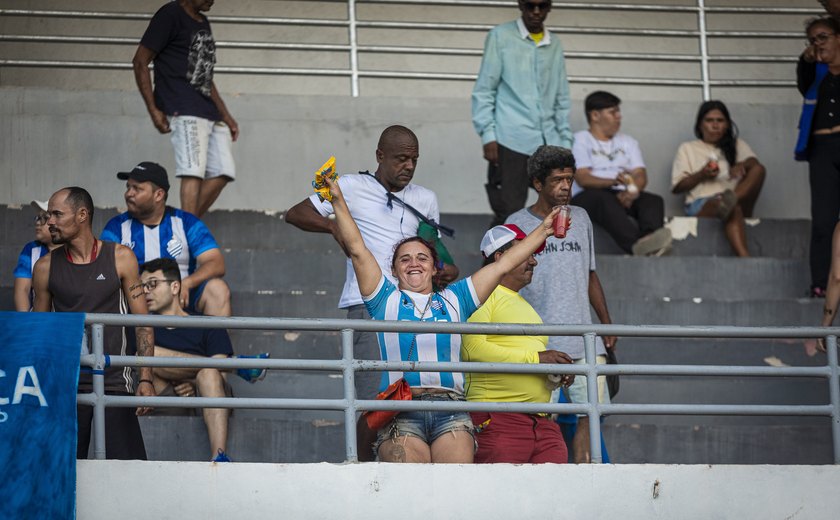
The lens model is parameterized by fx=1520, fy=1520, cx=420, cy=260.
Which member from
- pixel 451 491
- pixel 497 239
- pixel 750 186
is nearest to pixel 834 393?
pixel 497 239

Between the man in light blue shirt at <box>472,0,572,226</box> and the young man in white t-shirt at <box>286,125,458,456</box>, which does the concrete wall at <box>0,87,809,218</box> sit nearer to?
the man in light blue shirt at <box>472,0,572,226</box>

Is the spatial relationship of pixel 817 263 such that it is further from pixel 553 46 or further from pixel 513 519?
pixel 513 519

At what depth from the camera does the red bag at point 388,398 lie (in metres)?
6.33

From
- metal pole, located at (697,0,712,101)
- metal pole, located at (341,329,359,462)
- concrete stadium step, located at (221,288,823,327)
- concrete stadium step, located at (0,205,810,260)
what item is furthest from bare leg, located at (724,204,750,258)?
metal pole, located at (341,329,359,462)

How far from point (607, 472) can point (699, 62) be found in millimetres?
7092

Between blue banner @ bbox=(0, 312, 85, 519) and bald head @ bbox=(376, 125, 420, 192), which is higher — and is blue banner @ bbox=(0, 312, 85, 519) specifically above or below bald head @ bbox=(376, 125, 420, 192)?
below

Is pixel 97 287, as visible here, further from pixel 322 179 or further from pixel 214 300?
pixel 214 300

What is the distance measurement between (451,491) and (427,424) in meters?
0.31

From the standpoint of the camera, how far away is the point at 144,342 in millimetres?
6980

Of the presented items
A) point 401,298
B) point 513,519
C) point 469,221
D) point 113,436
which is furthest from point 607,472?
point 469,221

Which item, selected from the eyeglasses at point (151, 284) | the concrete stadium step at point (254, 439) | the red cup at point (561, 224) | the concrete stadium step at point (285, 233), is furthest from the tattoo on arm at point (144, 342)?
the concrete stadium step at point (285, 233)

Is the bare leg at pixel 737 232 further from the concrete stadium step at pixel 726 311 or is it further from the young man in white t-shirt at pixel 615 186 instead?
the concrete stadium step at pixel 726 311

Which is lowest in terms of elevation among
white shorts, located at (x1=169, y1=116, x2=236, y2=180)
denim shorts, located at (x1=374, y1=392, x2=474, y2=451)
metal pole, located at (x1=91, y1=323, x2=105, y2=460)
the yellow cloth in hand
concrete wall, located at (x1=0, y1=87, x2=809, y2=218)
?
denim shorts, located at (x1=374, y1=392, x2=474, y2=451)

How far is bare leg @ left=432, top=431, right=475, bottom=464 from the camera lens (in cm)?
643
